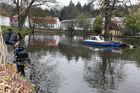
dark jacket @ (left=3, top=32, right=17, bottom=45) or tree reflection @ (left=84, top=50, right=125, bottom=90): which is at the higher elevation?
dark jacket @ (left=3, top=32, right=17, bottom=45)

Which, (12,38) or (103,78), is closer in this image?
(12,38)

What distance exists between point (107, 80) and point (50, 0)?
27.6 m

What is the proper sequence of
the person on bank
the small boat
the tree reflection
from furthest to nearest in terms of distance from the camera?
the small boat < the person on bank < the tree reflection

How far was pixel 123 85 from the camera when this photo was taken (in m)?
7.52

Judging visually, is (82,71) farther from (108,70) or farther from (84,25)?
(84,25)

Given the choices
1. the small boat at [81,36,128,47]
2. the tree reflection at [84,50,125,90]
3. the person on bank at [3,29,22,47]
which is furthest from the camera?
the small boat at [81,36,128,47]

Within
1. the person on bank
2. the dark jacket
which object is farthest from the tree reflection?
the dark jacket

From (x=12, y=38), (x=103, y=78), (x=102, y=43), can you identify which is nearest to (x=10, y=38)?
(x=12, y=38)

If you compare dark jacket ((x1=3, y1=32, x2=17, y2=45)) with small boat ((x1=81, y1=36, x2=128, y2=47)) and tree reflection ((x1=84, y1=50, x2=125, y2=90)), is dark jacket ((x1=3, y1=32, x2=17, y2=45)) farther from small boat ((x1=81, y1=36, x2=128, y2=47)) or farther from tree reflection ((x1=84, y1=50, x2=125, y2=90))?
small boat ((x1=81, y1=36, x2=128, y2=47))

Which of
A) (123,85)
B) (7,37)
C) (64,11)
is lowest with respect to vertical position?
(123,85)

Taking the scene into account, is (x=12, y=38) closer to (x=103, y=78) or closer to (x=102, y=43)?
(x=103, y=78)

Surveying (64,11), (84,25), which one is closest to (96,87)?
(84,25)

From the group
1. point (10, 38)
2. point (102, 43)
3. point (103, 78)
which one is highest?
point (10, 38)

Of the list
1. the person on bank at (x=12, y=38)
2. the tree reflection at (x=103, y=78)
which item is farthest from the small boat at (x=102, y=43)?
the person on bank at (x=12, y=38)
